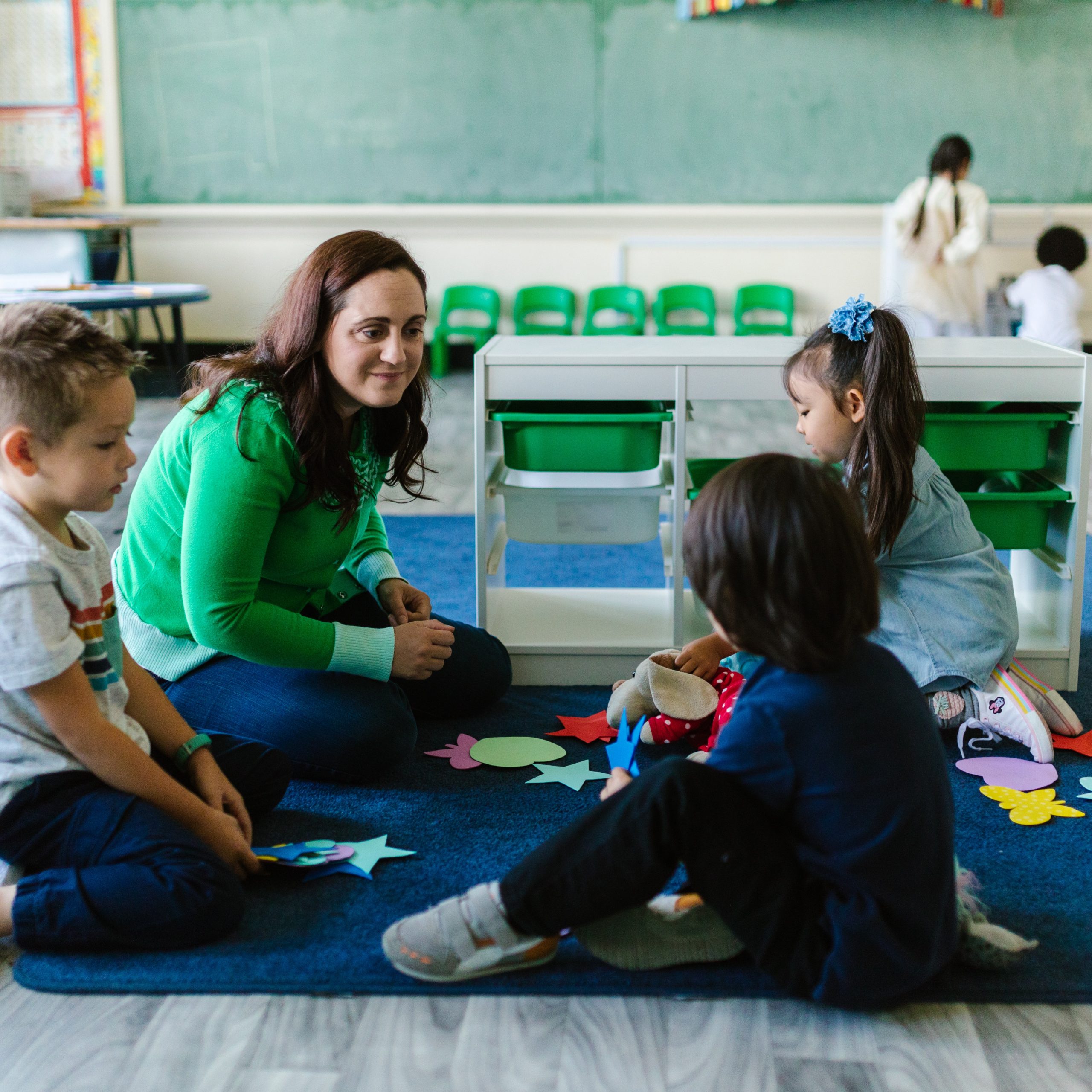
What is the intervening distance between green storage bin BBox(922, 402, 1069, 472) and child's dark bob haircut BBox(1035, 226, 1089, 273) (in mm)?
3606

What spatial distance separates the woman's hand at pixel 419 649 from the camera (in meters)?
1.74

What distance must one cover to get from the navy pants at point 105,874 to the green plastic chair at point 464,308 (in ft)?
16.2

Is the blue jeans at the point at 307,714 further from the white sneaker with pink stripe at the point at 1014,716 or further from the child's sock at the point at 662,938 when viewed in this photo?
the white sneaker with pink stripe at the point at 1014,716

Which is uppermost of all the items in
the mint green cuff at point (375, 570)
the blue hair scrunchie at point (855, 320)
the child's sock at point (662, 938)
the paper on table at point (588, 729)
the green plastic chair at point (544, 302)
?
the blue hair scrunchie at point (855, 320)

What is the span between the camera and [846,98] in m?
5.84

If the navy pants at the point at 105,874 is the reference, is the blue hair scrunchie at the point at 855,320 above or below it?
above

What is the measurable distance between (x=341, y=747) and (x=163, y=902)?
1.50 ft

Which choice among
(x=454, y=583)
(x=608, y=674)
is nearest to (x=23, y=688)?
(x=608, y=674)

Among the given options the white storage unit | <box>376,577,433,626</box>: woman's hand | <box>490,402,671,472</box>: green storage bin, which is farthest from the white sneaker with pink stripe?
<box>376,577,433,626</box>: woman's hand

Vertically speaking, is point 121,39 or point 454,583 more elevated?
point 121,39

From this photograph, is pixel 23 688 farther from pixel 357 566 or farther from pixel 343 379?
pixel 357 566

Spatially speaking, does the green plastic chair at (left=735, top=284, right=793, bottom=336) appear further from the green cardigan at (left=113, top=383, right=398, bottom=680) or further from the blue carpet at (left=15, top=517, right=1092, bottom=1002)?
the green cardigan at (left=113, top=383, right=398, bottom=680)

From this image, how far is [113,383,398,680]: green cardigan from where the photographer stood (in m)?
1.59

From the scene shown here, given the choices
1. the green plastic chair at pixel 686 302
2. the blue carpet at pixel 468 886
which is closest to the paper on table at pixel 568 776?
the blue carpet at pixel 468 886
